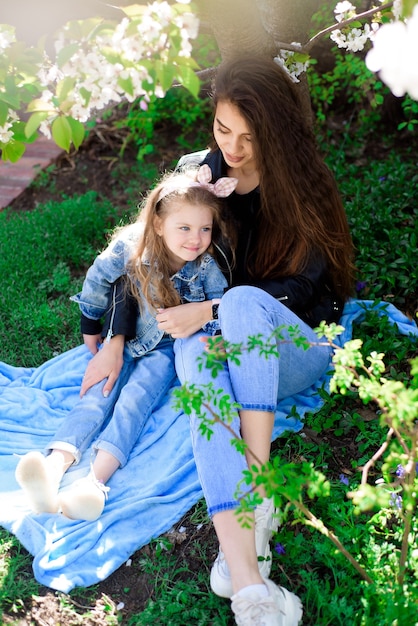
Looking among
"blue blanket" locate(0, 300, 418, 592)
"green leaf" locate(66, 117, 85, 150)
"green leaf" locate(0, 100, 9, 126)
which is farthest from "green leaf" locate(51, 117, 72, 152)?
"blue blanket" locate(0, 300, 418, 592)

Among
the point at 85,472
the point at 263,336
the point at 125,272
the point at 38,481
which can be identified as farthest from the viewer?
the point at 125,272

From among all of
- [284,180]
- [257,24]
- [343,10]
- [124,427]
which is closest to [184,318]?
[124,427]

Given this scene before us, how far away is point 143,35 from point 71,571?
153 centimetres

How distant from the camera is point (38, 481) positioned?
7.08 ft

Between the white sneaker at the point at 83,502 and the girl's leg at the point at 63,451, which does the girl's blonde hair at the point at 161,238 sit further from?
the white sneaker at the point at 83,502

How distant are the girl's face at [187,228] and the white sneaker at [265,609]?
3.81ft

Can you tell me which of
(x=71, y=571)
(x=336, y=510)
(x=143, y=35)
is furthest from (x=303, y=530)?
(x=143, y=35)

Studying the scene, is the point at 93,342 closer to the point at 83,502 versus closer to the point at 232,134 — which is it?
the point at 83,502

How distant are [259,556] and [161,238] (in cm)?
118

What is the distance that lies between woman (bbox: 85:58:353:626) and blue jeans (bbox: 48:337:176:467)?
0.15m

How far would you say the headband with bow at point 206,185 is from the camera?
2.51 m

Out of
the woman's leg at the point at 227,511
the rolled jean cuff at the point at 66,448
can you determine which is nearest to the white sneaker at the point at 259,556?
the woman's leg at the point at 227,511

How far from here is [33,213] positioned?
4023 mm

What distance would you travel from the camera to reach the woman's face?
2360 mm
